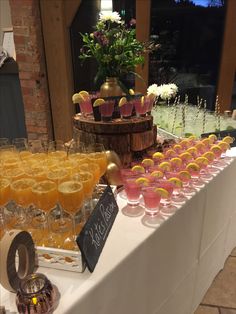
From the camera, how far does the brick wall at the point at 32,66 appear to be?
301 cm

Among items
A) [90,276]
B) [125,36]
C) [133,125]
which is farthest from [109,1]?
[90,276]

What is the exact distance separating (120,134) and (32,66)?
2085 mm

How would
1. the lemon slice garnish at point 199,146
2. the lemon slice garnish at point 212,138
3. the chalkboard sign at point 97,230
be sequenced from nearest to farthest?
the chalkboard sign at point 97,230, the lemon slice garnish at point 199,146, the lemon slice garnish at point 212,138

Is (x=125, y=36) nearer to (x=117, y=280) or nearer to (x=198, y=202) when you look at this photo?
(x=198, y=202)

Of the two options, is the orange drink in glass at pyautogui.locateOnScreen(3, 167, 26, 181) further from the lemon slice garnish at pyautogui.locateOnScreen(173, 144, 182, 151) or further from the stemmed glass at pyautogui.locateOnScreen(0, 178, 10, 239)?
the lemon slice garnish at pyautogui.locateOnScreen(173, 144, 182, 151)

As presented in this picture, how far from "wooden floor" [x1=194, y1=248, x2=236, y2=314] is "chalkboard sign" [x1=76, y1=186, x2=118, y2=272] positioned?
3.40ft

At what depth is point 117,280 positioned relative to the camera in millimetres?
936

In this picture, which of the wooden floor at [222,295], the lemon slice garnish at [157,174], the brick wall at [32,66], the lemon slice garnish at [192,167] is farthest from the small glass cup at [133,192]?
the brick wall at [32,66]

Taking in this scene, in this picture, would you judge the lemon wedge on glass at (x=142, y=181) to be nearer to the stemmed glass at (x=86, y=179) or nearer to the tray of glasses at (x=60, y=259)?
the stemmed glass at (x=86, y=179)

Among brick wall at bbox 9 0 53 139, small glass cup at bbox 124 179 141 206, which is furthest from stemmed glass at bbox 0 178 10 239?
brick wall at bbox 9 0 53 139

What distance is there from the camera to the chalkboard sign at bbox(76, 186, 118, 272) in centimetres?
85

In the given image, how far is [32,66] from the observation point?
316 cm

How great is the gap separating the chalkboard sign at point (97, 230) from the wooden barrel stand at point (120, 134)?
0.39m

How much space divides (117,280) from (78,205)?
263mm
